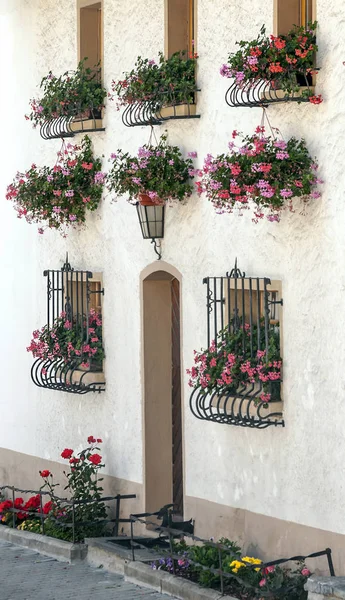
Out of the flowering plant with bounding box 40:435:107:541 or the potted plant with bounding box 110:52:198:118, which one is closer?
the potted plant with bounding box 110:52:198:118

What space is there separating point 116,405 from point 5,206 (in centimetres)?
363

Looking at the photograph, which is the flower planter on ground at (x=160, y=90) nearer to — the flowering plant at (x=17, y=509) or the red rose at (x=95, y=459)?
the red rose at (x=95, y=459)

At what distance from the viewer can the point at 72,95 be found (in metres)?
13.8

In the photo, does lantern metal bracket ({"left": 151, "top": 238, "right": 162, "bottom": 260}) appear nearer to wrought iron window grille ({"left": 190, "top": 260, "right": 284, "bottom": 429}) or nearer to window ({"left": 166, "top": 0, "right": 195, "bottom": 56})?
wrought iron window grille ({"left": 190, "top": 260, "right": 284, "bottom": 429})

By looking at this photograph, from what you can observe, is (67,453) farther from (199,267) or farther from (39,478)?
(199,267)

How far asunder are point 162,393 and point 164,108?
294 cm

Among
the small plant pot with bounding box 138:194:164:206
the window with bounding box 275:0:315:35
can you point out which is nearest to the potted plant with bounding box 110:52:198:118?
the small plant pot with bounding box 138:194:164:206

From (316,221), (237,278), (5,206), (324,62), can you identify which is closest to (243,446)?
(237,278)

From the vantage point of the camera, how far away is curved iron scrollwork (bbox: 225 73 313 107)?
408 inches

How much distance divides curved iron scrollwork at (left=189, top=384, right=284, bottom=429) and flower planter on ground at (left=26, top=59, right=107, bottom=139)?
11.7 feet

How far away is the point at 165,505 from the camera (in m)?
13.0

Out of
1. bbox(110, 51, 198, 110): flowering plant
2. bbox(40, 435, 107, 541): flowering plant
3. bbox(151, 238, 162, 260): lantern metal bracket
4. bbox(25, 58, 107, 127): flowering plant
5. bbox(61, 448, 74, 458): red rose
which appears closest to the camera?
bbox(110, 51, 198, 110): flowering plant

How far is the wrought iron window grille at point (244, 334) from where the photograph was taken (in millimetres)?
11016

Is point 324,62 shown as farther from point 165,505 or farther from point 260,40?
point 165,505
